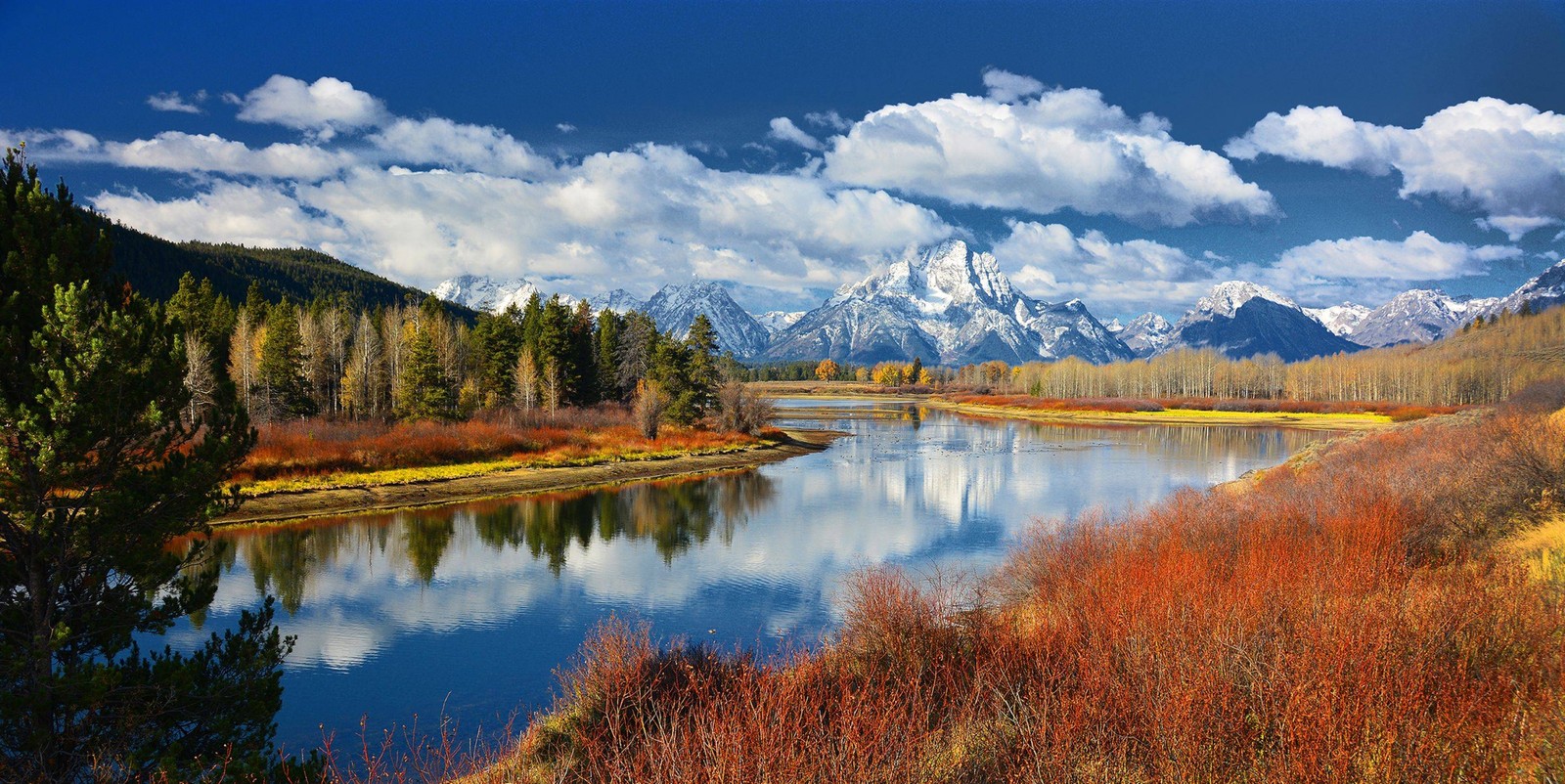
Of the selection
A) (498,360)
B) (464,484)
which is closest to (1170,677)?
(464,484)

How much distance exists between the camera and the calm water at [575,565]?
1725cm

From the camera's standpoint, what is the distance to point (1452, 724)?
7.02 m

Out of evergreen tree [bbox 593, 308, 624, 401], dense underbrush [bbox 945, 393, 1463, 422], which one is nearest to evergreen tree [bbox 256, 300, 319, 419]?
evergreen tree [bbox 593, 308, 624, 401]

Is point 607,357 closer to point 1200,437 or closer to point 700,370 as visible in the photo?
point 700,370

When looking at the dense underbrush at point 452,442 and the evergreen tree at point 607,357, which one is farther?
the evergreen tree at point 607,357

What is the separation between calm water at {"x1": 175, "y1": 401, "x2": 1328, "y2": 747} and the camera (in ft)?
56.6

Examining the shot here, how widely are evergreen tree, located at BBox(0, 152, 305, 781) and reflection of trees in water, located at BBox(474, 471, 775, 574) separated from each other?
1762 cm

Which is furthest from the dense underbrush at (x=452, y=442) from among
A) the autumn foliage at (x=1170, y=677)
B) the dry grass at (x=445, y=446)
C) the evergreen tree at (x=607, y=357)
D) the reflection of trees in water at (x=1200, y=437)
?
the reflection of trees in water at (x=1200, y=437)

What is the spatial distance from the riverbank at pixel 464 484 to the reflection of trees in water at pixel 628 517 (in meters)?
3.69

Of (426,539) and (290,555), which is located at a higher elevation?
(290,555)

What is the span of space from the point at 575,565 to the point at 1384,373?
16893 cm

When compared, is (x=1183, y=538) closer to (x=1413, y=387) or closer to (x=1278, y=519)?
(x=1278, y=519)

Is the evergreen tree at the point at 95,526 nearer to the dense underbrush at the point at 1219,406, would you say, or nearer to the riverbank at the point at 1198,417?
the riverbank at the point at 1198,417

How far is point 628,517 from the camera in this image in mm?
37625
